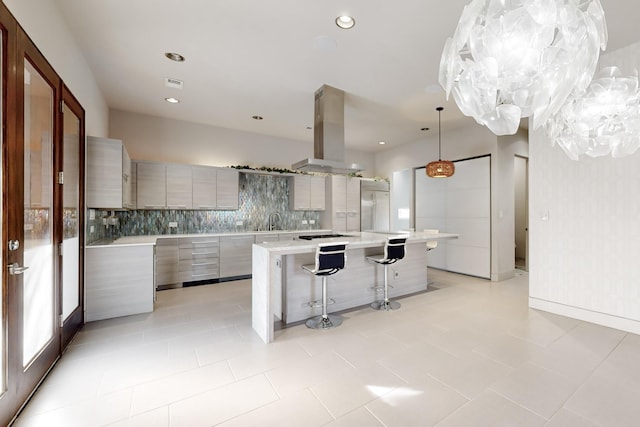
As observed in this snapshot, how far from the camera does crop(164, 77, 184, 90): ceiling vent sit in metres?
3.64

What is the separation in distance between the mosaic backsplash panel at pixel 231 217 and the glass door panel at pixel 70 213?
1.00 metres

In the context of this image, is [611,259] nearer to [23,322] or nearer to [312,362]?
[312,362]

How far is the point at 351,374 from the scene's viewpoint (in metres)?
2.19

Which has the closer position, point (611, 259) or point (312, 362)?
point (312, 362)

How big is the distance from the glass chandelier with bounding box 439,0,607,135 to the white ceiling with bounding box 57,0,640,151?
48.5 inches

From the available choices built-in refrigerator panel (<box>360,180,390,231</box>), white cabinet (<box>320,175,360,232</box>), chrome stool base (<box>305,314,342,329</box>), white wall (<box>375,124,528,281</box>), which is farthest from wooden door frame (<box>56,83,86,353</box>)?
white wall (<box>375,124,528,281</box>)

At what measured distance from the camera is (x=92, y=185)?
10.8 feet

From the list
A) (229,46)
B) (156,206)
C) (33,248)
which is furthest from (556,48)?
(156,206)

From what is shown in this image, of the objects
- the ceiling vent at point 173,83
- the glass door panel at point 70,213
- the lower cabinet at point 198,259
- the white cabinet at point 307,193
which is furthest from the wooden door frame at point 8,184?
the white cabinet at point 307,193

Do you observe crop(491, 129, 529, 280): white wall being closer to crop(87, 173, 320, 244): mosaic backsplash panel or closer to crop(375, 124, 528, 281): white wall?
crop(375, 124, 528, 281): white wall

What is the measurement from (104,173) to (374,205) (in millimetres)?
5585

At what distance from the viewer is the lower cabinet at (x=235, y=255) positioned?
16.6ft

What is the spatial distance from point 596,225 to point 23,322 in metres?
5.38

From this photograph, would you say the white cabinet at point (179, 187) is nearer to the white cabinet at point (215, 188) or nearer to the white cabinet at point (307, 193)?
the white cabinet at point (215, 188)
